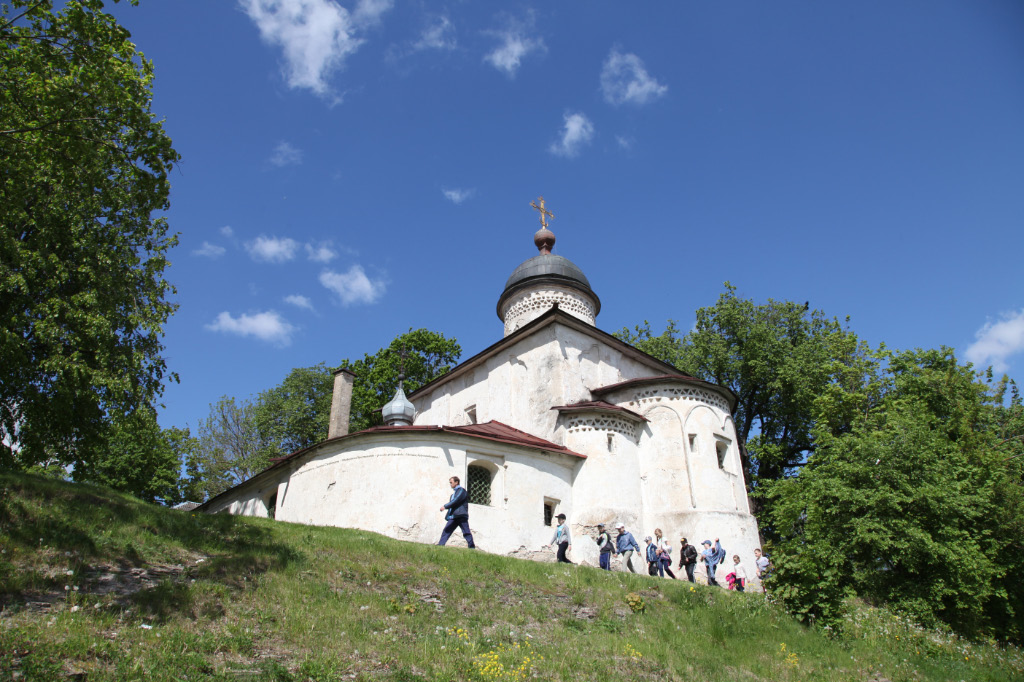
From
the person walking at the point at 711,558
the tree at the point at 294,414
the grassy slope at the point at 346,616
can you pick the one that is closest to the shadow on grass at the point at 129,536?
the grassy slope at the point at 346,616

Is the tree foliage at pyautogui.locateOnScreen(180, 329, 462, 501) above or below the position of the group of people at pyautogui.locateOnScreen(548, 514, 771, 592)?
above

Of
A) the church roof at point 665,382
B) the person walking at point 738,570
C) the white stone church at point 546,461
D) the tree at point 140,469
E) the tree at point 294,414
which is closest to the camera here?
the person walking at point 738,570

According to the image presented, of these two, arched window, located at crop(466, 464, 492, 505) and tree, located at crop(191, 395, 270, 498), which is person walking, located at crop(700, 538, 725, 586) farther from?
tree, located at crop(191, 395, 270, 498)

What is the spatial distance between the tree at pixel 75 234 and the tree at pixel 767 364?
864 inches

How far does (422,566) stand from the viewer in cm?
1129

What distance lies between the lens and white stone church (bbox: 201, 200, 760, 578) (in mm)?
18062

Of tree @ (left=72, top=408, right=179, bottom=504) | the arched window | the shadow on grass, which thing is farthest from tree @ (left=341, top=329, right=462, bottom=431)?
the shadow on grass

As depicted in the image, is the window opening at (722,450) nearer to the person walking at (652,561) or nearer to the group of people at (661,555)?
the group of people at (661,555)

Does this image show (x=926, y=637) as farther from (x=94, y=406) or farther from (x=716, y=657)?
(x=94, y=406)

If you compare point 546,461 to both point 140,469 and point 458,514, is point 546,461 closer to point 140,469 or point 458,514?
point 458,514

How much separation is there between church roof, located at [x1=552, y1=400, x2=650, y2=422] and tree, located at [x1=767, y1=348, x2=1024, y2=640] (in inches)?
203

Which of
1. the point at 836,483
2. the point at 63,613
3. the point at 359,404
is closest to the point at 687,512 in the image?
the point at 836,483

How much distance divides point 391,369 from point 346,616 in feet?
87.9

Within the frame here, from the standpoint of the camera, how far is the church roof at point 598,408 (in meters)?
20.9
